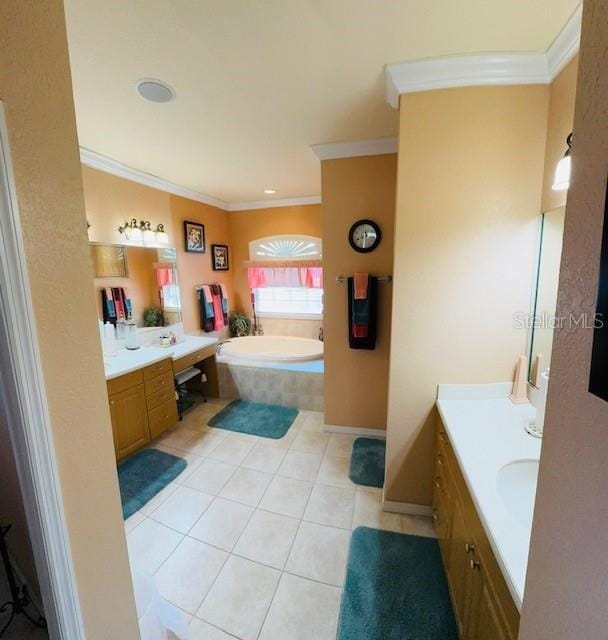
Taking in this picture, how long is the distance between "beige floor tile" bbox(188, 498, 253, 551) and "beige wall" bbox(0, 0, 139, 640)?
39.2 inches

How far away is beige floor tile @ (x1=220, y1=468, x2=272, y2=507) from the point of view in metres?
2.16

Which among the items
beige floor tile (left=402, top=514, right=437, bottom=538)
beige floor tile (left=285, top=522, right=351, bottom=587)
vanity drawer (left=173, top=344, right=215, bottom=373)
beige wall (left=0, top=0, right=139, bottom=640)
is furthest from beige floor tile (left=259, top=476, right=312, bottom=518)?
vanity drawer (left=173, top=344, right=215, bottom=373)

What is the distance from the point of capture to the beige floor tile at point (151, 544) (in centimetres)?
171

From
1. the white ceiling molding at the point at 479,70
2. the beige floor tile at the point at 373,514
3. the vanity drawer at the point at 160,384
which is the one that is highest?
the white ceiling molding at the point at 479,70

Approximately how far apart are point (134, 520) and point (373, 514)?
162 cm

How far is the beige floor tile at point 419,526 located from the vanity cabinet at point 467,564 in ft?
0.44

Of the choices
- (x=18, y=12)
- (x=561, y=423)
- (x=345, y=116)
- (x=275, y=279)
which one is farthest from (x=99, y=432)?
(x=275, y=279)

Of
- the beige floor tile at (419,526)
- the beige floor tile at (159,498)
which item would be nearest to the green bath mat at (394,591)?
the beige floor tile at (419,526)

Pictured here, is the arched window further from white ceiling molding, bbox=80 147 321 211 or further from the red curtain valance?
white ceiling molding, bbox=80 147 321 211

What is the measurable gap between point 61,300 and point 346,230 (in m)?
2.27

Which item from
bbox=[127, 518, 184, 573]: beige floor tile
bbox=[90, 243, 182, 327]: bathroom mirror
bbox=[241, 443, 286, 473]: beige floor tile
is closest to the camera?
bbox=[127, 518, 184, 573]: beige floor tile

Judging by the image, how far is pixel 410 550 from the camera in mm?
1711

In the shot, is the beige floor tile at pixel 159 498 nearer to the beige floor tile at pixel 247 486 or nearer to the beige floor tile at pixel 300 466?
the beige floor tile at pixel 247 486

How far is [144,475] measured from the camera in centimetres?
240
